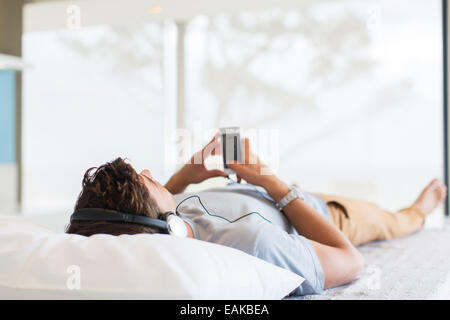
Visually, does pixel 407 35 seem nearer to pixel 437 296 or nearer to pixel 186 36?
pixel 186 36

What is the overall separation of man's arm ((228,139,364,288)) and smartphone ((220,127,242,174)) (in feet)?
0.06

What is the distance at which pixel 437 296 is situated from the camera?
882 mm

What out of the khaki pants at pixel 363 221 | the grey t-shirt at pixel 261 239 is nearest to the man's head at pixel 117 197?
the grey t-shirt at pixel 261 239

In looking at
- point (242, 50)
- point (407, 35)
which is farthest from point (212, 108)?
point (407, 35)

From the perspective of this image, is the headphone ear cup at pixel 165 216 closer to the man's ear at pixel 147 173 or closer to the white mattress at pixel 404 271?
the man's ear at pixel 147 173

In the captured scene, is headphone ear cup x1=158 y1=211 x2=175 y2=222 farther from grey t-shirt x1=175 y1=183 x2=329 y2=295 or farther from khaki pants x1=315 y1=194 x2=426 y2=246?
khaki pants x1=315 y1=194 x2=426 y2=246

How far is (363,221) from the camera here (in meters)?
1.60

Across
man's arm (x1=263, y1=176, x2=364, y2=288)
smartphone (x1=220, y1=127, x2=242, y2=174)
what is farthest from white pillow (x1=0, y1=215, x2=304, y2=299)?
smartphone (x1=220, y1=127, x2=242, y2=174)

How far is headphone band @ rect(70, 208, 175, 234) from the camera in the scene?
88cm

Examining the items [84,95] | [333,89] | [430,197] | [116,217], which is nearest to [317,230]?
[116,217]

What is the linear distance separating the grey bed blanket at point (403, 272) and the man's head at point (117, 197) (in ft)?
1.08

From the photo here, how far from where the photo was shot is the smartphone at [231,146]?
1352mm

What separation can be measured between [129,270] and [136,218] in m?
0.17
